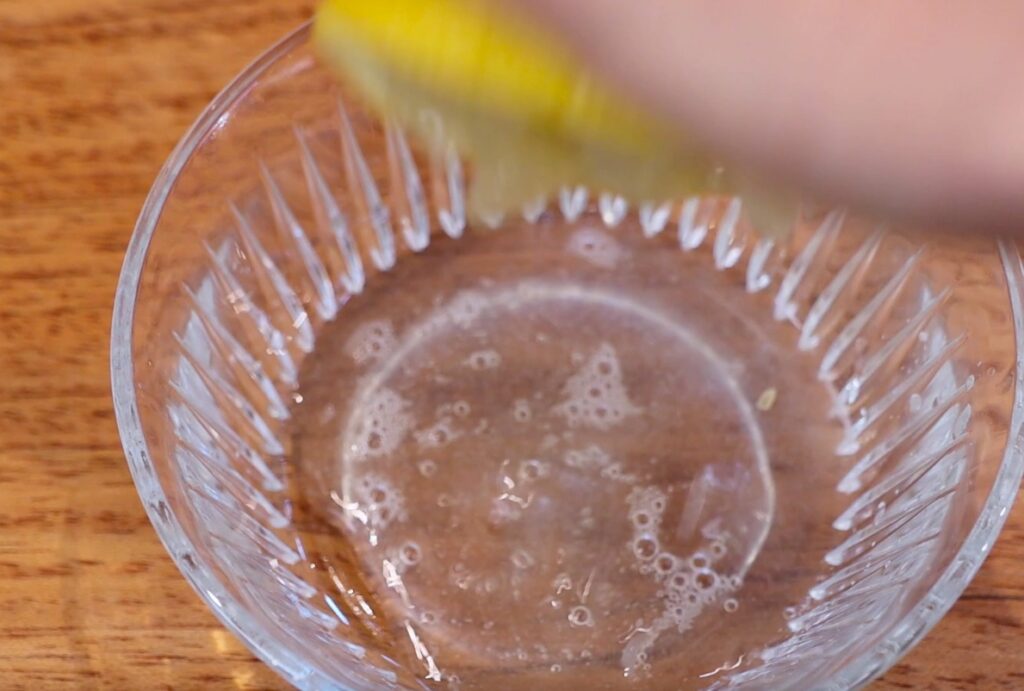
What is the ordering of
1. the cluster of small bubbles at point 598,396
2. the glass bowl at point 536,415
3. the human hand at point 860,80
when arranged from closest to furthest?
the human hand at point 860,80, the glass bowl at point 536,415, the cluster of small bubbles at point 598,396

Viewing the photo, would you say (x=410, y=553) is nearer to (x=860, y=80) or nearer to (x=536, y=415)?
(x=536, y=415)

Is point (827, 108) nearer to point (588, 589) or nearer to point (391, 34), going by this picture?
point (391, 34)

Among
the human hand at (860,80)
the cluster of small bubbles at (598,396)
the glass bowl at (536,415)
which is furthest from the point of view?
the cluster of small bubbles at (598,396)

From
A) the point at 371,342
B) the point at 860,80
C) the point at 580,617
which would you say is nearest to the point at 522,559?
the point at 580,617

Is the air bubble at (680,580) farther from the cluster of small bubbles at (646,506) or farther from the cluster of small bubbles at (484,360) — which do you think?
the cluster of small bubbles at (484,360)

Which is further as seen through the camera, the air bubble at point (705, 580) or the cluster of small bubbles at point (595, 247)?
the cluster of small bubbles at point (595, 247)

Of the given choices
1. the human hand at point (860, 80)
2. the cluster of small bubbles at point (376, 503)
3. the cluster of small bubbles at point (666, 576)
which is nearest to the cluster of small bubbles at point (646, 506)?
the cluster of small bubbles at point (666, 576)
